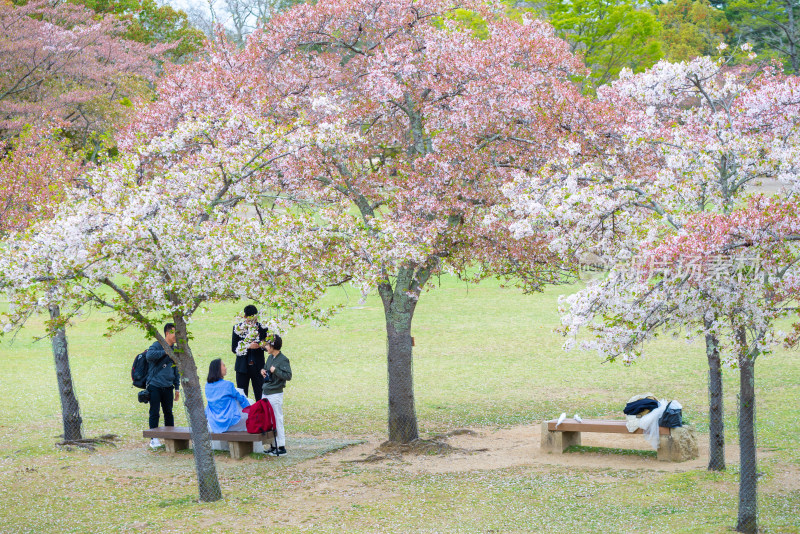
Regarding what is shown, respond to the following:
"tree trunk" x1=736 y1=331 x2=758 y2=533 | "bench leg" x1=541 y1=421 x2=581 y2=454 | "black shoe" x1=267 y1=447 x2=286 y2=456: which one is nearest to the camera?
"tree trunk" x1=736 y1=331 x2=758 y2=533

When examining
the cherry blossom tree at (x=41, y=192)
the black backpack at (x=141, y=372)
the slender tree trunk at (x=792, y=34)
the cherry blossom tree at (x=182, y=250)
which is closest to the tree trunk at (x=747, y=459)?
the cherry blossom tree at (x=182, y=250)

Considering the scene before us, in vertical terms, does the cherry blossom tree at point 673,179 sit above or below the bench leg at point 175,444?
above

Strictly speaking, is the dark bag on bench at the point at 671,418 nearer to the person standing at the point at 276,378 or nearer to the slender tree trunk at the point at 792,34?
the person standing at the point at 276,378

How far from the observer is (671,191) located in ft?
24.8

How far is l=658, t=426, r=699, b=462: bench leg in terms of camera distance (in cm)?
976

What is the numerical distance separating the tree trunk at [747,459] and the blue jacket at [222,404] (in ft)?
21.1

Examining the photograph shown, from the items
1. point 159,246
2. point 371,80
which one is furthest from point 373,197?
point 159,246

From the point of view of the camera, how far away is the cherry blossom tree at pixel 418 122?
10289 mm

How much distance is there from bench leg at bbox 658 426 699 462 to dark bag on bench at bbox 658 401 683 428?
63 mm

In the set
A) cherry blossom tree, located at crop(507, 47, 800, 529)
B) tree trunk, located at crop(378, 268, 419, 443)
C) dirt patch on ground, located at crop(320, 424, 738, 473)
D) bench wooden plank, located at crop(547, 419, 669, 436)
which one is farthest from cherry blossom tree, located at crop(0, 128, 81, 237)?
bench wooden plank, located at crop(547, 419, 669, 436)

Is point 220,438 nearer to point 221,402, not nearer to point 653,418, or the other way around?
point 221,402

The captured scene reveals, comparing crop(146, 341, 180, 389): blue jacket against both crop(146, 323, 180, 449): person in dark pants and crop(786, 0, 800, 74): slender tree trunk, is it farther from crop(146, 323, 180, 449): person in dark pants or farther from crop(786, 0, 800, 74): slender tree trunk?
crop(786, 0, 800, 74): slender tree trunk

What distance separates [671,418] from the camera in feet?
32.0

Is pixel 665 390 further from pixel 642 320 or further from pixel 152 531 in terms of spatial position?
pixel 152 531
